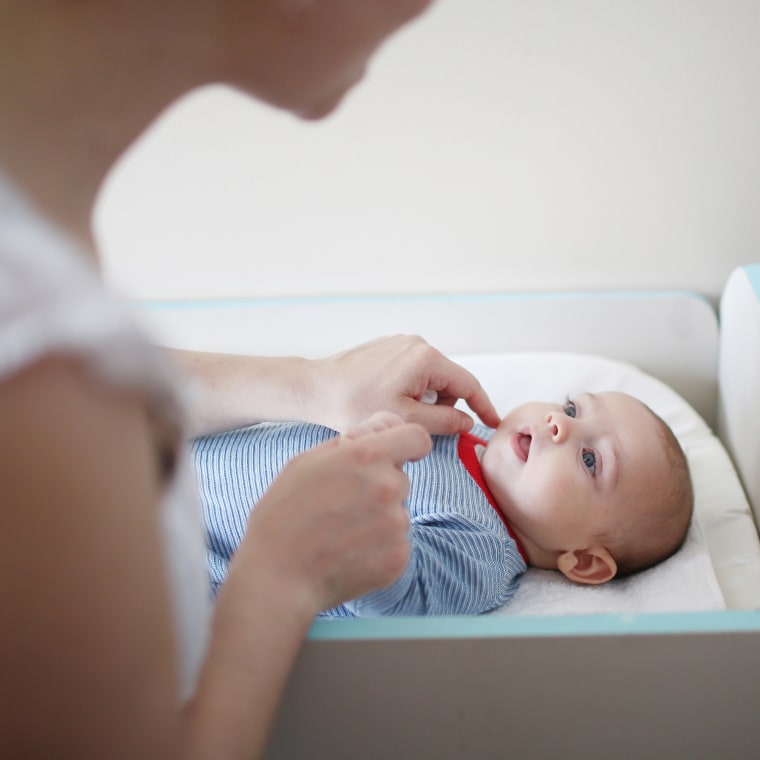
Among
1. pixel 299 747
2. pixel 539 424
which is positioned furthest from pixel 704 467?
pixel 299 747

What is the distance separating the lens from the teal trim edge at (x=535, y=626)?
0.61m

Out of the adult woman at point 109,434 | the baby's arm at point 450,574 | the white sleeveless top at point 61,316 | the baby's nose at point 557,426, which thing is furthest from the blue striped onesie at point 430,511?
the white sleeveless top at point 61,316

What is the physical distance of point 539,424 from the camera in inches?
41.7

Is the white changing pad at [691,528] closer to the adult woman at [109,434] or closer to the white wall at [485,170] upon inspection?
the white wall at [485,170]

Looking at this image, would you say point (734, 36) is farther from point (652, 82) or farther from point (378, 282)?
point (378, 282)

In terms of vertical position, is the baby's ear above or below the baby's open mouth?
below

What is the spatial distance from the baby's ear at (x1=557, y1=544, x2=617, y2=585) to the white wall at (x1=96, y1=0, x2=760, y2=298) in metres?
0.54

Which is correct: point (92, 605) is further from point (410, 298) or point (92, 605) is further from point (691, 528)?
point (410, 298)

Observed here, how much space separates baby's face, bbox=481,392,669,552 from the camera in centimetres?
101

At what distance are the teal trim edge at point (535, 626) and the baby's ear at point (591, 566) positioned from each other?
1.31 ft

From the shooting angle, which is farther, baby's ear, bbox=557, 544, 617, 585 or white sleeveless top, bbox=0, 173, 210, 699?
baby's ear, bbox=557, 544, 617, 585

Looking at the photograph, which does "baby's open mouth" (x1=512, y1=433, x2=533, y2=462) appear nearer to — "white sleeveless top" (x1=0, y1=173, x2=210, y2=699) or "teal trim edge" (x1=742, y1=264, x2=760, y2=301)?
"teal trim edge" (x1=742, y1=264, x2=760, y2=301)

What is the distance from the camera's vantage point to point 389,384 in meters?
0.93

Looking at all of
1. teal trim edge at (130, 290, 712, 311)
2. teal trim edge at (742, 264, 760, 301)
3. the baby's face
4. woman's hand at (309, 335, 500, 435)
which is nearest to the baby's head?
the baby's face
